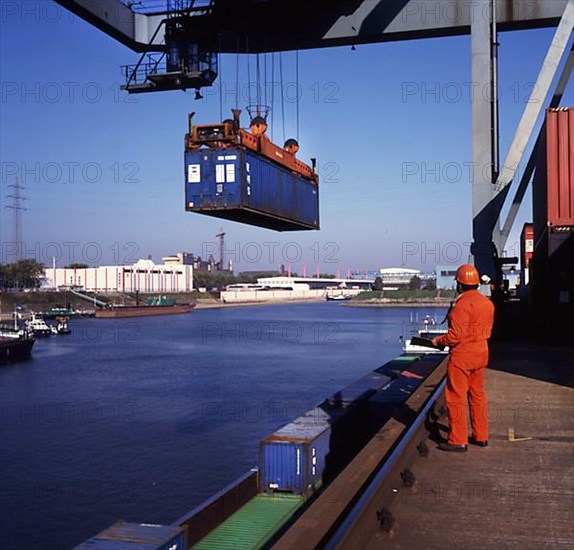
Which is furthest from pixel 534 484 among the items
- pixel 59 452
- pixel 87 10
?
pixel 59 452

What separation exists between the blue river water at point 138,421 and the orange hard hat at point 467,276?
39.9 ft

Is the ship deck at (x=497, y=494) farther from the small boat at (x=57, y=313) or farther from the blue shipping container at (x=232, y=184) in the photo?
the small boat at (x=57, y=313)

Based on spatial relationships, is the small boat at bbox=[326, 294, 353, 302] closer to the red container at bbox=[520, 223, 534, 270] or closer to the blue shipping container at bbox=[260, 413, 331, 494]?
the red container at bbox=[520, 223, 534, 270]

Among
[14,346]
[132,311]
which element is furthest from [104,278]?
[14,346]

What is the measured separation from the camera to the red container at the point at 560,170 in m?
13.5

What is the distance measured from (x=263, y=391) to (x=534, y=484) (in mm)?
28133

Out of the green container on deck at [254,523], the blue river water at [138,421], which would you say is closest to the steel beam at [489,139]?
the green container on deck at [254,523]

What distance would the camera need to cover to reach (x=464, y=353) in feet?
16.6

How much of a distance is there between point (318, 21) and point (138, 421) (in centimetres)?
1696

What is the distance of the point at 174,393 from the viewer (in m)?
32.2

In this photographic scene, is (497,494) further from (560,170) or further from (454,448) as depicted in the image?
(560,170)

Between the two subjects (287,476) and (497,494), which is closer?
(497,494)

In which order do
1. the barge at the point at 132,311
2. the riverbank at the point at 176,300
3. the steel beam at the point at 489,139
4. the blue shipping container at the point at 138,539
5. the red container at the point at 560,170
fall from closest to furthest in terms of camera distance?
the blue shipping container at the point at 138,539
the steel beam at the point at 489,139
the red container at the point at 560,170
the barge at the point at 132,311
the riverbank at the point at 176,300

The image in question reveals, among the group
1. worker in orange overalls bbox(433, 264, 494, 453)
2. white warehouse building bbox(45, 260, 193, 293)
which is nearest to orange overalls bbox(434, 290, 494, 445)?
worker in orange overalls bbox(433, 264, 494, 453)
